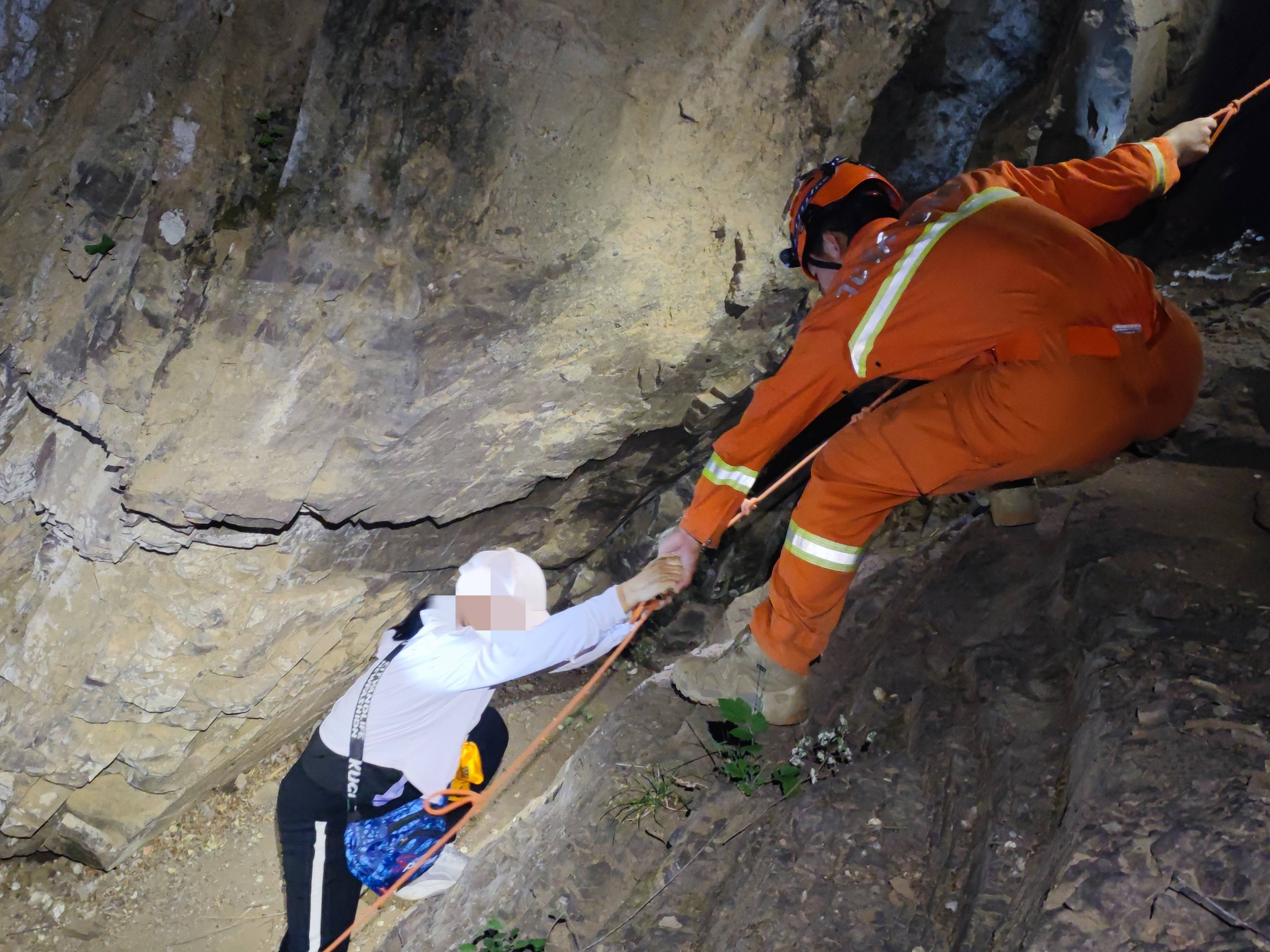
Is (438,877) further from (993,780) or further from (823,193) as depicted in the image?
(823,193)

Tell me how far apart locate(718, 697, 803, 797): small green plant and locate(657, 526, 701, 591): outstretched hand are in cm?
41

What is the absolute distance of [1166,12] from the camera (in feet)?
9.13

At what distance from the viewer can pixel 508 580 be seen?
2.56 m

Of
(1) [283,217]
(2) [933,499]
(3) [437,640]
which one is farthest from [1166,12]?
(3) [437,640]

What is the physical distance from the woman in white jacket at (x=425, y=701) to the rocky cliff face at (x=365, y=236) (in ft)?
2.31

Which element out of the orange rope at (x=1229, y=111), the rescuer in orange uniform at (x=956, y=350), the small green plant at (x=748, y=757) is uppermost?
the orange rope at (x=1229, y=111)

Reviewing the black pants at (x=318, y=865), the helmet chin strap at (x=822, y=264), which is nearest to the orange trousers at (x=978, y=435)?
the helmet chin strap at (x=822, y=264)

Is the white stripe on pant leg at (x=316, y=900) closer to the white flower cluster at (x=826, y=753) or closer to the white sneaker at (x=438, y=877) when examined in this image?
the white sneaker at (x=438, y=877)

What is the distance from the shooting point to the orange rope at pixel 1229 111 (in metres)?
2.42

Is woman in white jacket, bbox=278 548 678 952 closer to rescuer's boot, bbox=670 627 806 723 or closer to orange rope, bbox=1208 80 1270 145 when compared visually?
rescuer's boot, bbox=670 627 806 723

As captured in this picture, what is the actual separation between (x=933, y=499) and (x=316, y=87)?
2.72m

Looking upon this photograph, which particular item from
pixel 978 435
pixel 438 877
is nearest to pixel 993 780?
pixel 978 435

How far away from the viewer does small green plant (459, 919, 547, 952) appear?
7.47 ft

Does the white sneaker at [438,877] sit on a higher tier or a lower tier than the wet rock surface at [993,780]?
lower
